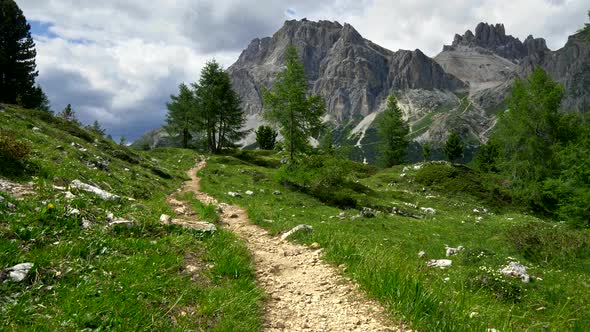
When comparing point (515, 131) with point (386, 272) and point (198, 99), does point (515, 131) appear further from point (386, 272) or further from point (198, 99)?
point (198, 99)

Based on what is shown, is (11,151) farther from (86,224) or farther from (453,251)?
(453,251)

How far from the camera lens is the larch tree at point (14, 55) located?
53250mm

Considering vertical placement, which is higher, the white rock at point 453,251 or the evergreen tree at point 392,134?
the evergreen tree at point 392,134

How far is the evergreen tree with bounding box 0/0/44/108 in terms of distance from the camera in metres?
53.2

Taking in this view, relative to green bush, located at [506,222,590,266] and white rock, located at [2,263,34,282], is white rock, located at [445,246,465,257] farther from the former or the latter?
white rock, located at [2,263,34,282]

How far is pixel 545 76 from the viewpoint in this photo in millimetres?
41688

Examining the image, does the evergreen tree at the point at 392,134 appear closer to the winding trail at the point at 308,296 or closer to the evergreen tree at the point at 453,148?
the evergreen tree at the point at 453,148

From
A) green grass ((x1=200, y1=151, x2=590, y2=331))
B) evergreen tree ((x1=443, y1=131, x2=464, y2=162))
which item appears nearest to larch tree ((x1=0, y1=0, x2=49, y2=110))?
green grass ((x1=200, y1=151, x2=590, y2=331))

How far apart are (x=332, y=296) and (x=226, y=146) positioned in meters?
63.4

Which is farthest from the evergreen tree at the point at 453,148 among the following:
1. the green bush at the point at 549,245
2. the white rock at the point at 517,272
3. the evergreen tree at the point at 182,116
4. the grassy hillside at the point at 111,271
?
the grassy hillside at the point at 111,271

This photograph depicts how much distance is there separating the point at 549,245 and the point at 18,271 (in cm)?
2009

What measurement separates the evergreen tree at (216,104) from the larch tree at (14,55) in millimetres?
26114

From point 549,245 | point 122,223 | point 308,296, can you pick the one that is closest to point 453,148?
point 549,245

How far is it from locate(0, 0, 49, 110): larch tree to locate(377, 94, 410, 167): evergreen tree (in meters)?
65.7
